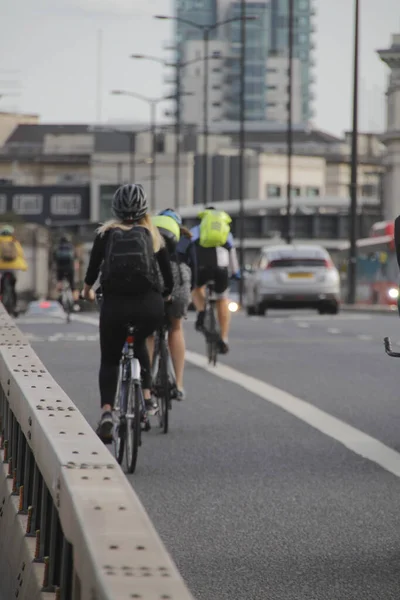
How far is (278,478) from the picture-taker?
404 inches

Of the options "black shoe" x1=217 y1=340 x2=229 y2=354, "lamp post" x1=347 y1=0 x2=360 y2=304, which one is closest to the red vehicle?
"lamp post" x1=347 y1=0 x2=360 y2=304

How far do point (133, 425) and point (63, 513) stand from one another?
563 centimetres

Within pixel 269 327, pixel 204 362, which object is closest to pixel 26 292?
pixel 269 327

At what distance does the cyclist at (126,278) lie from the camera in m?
10.4

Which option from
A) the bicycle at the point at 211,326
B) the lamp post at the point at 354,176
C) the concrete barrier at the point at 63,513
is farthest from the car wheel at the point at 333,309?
the concrete barrier at the point at 63,513

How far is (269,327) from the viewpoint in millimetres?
30891

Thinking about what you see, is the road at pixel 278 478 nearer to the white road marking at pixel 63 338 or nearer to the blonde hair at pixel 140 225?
the blonde hair at pixel 140 225

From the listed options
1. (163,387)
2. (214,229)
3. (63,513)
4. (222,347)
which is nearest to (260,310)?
(222,347)

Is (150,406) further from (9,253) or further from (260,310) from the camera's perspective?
(260,310)

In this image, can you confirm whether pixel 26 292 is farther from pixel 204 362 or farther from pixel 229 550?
pixel 229 550

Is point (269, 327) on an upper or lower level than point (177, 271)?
lower

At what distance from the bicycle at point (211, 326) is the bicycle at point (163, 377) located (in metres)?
6.03

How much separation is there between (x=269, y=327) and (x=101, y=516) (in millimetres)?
26816

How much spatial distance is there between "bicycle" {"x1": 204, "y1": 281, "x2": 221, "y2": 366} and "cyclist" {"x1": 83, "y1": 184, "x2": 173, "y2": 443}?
8.67 meters
